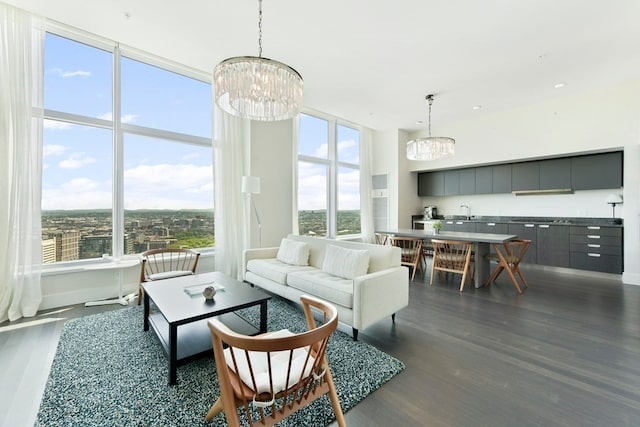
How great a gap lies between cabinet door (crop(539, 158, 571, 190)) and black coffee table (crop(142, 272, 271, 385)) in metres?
6.05

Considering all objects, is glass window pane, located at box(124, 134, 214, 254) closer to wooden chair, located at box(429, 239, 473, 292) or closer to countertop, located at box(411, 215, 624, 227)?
wooden chair, located at box(429, 239, 473, 292)

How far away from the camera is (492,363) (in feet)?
7.31

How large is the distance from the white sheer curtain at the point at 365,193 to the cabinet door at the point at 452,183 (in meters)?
1.94

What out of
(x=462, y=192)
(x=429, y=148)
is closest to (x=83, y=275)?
(x=429, y=148)

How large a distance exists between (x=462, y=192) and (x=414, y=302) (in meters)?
4.23

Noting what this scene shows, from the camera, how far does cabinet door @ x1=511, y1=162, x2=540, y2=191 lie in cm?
576

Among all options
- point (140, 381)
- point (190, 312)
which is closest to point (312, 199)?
point (190, 312)

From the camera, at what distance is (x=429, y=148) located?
4910 mm

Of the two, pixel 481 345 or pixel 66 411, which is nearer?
pixel 66 411

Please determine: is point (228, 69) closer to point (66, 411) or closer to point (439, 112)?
point (66, 411)

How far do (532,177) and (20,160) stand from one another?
8196mm

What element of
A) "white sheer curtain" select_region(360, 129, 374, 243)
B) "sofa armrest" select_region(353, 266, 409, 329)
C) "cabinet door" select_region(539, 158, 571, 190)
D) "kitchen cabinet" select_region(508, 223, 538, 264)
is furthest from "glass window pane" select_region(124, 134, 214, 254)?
"cabinet door" select_region(539, 158, 571, 190)

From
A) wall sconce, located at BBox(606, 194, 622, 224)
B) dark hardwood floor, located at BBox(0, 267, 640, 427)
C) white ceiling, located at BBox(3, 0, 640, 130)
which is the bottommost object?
dark hardwood floor, located at BBox(0, 267, 640, 427)

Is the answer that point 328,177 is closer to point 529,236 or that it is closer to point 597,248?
point 529,236
